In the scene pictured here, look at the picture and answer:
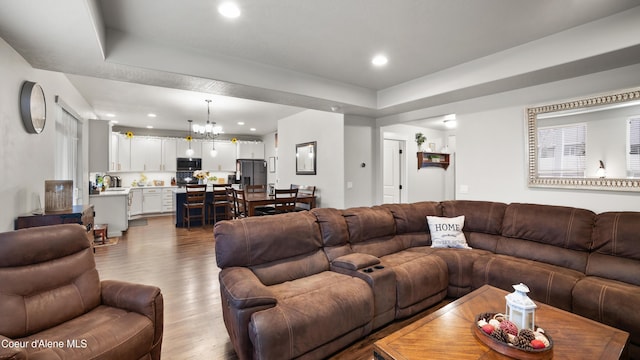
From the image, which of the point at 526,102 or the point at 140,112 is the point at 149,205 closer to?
the point at 140,112

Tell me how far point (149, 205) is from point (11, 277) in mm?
7550

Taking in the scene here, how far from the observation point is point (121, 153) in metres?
8.18

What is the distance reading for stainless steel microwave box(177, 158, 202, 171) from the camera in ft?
29.6

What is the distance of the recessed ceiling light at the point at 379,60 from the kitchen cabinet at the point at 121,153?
8.00m

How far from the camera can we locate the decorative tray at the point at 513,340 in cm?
137

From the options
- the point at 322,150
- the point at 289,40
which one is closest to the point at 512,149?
the point at 289,40

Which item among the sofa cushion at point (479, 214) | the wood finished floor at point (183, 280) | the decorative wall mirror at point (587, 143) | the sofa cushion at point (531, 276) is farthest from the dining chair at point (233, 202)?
the decorative wall mirror at point (587, 143)

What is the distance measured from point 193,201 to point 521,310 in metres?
6.56

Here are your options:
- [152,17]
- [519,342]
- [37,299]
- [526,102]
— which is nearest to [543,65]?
[526,102]

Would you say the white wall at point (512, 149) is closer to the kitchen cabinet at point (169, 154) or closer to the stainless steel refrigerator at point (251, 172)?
the stainless steel refrigerator at point (251, 172)

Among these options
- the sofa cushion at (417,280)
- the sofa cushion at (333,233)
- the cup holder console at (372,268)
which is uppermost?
the sofa cushion at (333,233)

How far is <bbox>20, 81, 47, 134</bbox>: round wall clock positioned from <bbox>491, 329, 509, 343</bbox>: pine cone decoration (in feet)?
13.6

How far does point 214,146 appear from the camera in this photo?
30.4ft

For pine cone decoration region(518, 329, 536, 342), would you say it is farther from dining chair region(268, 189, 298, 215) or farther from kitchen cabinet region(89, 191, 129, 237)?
kitchen cabinet region(89, 191, 129, 237)
